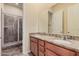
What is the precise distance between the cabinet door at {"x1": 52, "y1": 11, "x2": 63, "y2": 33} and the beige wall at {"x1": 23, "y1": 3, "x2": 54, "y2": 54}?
0.15m

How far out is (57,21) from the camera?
2312mm

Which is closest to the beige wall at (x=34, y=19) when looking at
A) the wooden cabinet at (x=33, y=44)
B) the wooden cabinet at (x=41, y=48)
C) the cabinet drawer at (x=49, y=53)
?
the wooden cabinet at (x=33, y=44)

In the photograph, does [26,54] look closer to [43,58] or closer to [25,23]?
[43,58]

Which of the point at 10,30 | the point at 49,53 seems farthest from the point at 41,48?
the point at 10,30

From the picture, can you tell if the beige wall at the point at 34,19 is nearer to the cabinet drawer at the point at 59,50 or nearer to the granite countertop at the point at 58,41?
the granite countertop at the point at 58,41

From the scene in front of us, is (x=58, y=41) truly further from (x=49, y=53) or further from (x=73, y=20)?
(x=73, y=20)

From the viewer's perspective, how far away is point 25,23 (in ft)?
8.02

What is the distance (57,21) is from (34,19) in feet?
1.41

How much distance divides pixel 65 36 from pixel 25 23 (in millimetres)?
786

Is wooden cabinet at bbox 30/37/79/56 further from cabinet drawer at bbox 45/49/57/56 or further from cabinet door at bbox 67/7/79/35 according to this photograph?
cabinet door at bbox 67/7/79/35

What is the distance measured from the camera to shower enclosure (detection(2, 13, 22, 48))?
2.11 metres

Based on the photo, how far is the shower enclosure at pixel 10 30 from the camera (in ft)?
6.91

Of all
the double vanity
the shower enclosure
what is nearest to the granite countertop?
the double vanity

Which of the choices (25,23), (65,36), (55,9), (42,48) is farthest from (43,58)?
(55,9)
